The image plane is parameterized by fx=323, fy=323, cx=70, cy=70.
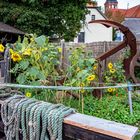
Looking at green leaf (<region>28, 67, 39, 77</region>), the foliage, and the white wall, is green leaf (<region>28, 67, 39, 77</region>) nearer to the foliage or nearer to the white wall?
the foliage

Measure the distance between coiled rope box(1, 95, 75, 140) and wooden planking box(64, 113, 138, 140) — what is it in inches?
3.3

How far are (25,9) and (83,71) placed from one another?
552 inches

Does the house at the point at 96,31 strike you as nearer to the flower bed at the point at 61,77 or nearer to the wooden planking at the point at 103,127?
the flower bed at the point at 61,77

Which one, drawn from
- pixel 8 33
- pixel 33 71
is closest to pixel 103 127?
pixel 33 71

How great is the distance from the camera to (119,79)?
8.52m

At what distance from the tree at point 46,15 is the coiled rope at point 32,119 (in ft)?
52.5

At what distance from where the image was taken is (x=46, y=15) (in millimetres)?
18906

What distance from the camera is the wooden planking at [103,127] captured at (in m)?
1.98

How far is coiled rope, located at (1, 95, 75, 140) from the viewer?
223cm

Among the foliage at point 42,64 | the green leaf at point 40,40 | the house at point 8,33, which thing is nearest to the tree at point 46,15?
the house at point 8,33

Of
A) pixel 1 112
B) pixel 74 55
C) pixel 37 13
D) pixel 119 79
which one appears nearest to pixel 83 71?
pixel 74 55

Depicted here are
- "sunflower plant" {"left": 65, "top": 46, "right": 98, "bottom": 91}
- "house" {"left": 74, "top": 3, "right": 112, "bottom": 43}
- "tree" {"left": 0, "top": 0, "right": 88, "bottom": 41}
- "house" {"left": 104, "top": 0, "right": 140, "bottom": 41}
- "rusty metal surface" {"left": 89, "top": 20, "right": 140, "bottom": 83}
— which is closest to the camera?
"sunflower plant" {"left": 65, "top": 46, "right": 98, "bottom": 91}

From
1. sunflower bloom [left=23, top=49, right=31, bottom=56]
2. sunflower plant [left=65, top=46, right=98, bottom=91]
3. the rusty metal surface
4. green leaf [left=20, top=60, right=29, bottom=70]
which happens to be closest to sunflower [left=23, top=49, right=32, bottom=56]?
sunflower bloom [left=23, top=49, right=31, bottom=56]

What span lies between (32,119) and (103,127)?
0.54 m
